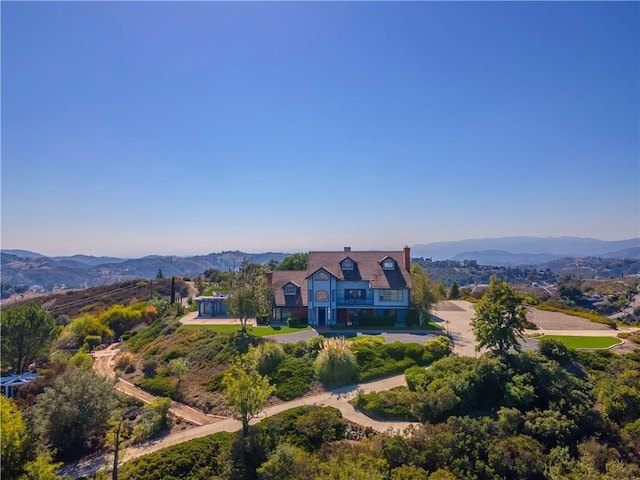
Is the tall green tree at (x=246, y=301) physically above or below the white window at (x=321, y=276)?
below

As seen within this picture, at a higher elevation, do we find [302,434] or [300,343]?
[300,343]

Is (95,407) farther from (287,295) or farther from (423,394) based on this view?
(287,295)

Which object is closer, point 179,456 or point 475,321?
point 179,456

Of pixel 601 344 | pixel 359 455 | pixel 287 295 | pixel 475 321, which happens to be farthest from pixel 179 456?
pixel 601 344

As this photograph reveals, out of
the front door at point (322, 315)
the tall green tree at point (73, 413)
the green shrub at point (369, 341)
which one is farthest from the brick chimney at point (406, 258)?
the tall green tree at point (73, 413)

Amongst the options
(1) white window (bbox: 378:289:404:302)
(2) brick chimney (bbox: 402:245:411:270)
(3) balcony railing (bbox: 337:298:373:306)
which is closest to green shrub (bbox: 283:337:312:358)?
(3) balcony railing (bbox: 337:298:373:306)

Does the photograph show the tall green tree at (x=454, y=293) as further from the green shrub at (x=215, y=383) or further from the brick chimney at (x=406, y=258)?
the green shrub at (x=215, y=383)

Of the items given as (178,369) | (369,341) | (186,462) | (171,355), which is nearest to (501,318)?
(369,341)
